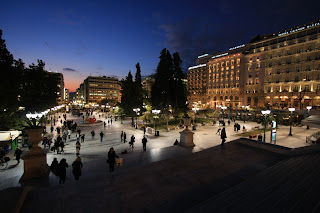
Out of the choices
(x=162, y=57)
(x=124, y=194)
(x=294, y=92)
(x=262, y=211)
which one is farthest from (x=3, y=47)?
(x=294, y=92)

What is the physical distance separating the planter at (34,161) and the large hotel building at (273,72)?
4749 centimetres

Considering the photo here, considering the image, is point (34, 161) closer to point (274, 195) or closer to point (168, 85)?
point (274, 195)

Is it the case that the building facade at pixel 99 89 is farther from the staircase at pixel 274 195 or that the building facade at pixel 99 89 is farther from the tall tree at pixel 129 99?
the staircase at pixel 274 195

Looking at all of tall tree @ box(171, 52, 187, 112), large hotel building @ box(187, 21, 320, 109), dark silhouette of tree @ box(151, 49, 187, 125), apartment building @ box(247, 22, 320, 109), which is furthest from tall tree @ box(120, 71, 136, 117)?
apartment building @ box(247, 22, 320, 109)

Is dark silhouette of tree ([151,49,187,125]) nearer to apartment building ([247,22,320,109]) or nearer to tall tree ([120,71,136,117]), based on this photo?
tall tree ([120,71,136,117])

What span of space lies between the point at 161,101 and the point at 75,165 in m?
23.8

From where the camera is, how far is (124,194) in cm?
638

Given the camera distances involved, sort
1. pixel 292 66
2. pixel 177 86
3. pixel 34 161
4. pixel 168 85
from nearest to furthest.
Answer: pixel 34 161
pixel 168 85
pixel 177 86
pixel 292 66

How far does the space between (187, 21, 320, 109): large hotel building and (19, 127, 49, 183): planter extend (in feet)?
156

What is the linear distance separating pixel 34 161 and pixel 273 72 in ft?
245

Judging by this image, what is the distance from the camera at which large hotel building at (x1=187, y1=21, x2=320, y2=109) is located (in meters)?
51.2

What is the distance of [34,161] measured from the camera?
8875 millimetres

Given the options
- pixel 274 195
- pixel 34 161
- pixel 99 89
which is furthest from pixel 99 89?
pixel 274 195

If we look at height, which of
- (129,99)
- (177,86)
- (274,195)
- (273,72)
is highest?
(273,72)
